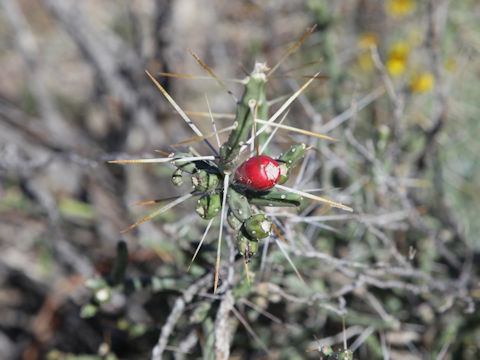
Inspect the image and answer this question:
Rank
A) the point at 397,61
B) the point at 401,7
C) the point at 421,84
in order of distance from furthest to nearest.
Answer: the point at 401,7, the point at 397,61, the point at 421,84

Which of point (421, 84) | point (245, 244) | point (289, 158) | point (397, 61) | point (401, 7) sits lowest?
point (245, 244)

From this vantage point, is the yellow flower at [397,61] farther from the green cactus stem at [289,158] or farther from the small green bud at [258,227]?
the small green bud at [258,227]

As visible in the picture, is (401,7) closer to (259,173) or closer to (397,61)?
(397,61)

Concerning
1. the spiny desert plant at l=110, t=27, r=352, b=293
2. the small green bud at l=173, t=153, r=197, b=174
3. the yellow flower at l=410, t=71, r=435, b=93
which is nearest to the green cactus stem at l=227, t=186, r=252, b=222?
the spiny desert plant at l=110, t=27, r=352, b=293

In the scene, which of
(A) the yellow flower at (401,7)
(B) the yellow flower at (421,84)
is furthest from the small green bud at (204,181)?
(A) the yellow flower at (401,7)

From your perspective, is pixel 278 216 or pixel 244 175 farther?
pixel 278 216

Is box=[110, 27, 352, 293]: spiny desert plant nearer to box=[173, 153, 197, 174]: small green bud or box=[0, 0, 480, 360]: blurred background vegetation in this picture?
box=[173, 153, 197, 174]: small green bud

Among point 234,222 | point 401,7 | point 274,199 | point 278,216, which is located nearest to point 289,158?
point 274,199

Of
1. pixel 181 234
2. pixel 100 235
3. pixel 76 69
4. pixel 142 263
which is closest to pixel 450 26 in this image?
pixel 181 234
